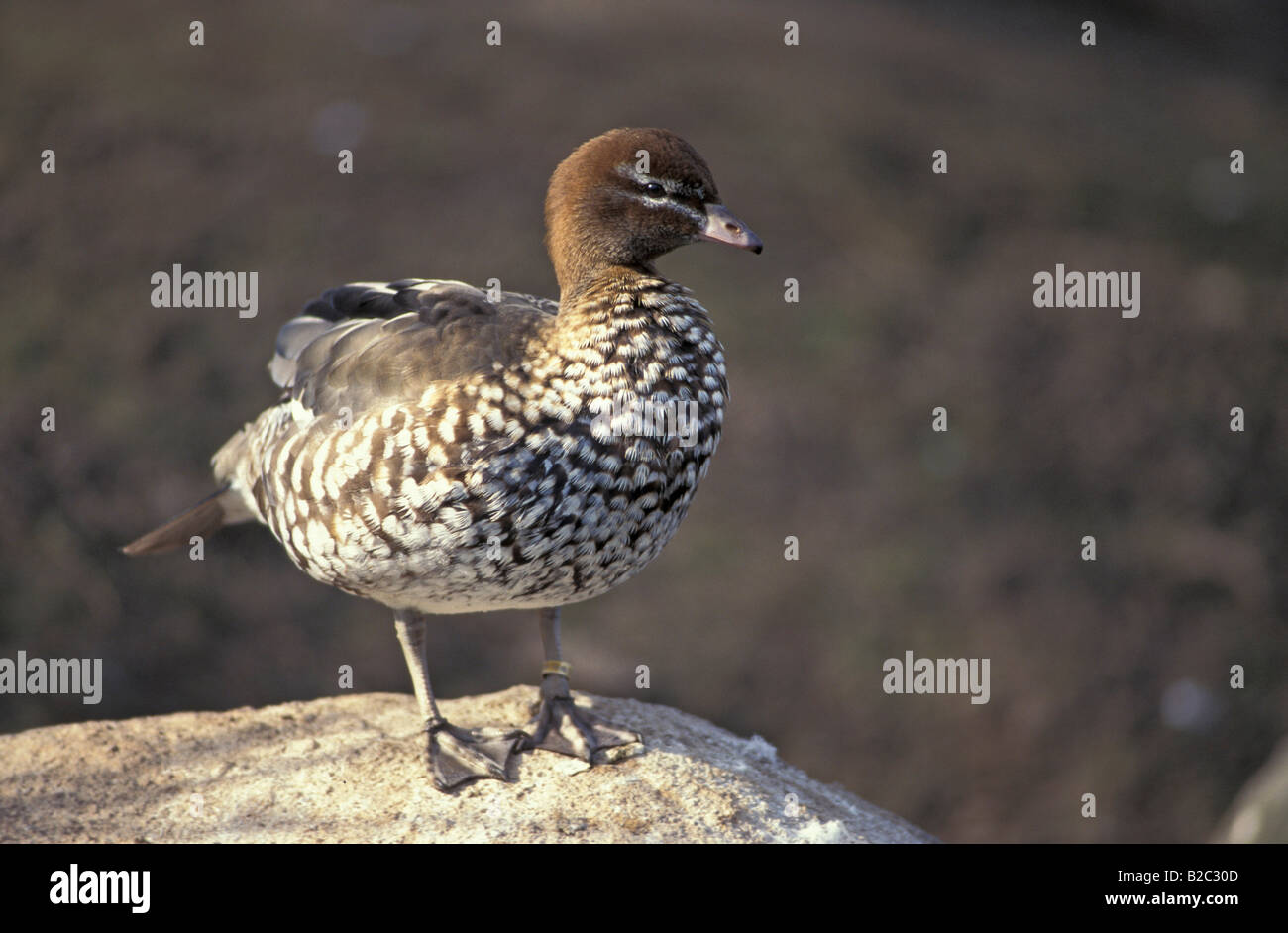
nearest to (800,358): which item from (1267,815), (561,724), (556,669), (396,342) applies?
(1267,815)

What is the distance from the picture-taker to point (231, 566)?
9.23 m

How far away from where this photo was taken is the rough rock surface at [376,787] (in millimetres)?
4043

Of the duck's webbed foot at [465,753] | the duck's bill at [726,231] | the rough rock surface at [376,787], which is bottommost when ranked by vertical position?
the rough rock surface at [376,787]

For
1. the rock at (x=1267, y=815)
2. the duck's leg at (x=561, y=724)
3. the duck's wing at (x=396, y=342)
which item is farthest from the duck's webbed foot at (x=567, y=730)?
the rock at (x=1267, y=815)

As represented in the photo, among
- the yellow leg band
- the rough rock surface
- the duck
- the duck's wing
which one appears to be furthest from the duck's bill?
the rough rock surface

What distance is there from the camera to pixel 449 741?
432 centimetres

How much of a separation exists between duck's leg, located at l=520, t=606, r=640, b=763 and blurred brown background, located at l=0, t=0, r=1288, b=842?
4.49m

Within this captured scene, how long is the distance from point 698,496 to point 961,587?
2.21 meters

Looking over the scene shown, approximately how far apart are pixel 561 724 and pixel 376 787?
0.67 m

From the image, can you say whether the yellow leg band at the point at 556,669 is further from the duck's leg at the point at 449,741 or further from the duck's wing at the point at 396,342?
the duck's wing at the point at 396,342

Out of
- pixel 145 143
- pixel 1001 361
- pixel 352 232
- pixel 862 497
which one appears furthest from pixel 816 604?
pixel 145 143

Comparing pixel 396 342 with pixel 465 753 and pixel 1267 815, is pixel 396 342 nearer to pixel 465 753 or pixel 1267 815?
pixel 465 753

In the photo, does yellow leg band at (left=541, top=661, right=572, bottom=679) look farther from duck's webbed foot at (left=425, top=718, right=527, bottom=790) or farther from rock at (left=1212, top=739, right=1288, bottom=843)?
rock at (left=1212, top=739, right=1288, bottom=843)

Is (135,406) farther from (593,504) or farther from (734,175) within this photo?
(593,504)
